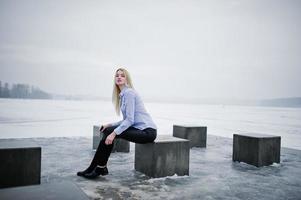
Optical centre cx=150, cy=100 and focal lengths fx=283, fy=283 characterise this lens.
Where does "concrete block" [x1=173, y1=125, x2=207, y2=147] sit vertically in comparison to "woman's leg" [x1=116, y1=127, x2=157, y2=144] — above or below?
below

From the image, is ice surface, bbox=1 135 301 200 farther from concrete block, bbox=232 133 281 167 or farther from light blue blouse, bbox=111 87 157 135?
light blue blouse, bbox=111 87 157 135

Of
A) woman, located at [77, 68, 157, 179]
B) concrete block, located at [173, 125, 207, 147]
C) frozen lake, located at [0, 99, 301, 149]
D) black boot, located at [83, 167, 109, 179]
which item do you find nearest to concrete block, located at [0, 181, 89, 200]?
woman, located at [77, 68, 157, 179]

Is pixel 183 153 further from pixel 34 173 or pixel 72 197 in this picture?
pixel 72 197

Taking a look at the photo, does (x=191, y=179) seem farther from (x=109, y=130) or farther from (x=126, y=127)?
(x=109, y=130)

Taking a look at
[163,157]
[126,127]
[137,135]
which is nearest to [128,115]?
[126,127]

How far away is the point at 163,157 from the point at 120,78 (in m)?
1.53

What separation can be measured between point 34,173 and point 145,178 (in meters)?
1.76

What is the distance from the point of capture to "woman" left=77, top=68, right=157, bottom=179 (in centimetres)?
445

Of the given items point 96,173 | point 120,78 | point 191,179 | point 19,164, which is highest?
point 120,78

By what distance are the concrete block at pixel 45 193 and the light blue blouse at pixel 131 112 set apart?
205cm

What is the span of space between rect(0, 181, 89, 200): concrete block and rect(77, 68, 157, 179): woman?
6.71 feet

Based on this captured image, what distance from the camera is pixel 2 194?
2186mm

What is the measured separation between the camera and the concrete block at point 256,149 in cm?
607

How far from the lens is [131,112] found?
4430 mm
